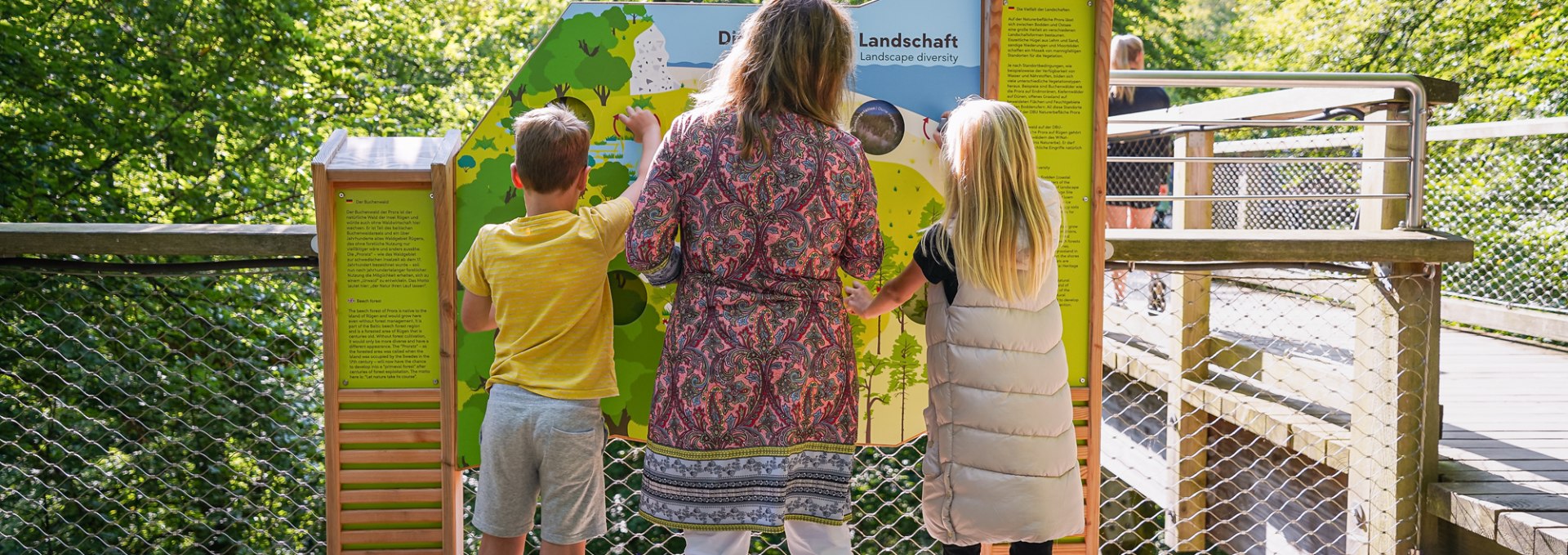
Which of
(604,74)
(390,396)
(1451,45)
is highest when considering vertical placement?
(1451,45)

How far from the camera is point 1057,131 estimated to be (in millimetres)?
2797

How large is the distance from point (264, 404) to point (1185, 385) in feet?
16.2

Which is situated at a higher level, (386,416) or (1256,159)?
(1256,159)

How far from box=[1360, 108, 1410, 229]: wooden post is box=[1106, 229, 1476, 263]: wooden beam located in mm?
253

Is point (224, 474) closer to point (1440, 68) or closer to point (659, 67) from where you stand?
point (659, 67)

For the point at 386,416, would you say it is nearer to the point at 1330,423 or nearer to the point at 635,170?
the point at 635,170

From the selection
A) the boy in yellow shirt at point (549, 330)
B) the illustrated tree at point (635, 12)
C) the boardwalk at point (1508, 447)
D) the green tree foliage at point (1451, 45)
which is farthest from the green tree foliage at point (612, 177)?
the green tree foliage at point (1451, 45)

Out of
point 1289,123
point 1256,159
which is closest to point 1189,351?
point 1289,123

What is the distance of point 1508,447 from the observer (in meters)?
3.83

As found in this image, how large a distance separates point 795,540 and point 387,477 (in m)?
1.14

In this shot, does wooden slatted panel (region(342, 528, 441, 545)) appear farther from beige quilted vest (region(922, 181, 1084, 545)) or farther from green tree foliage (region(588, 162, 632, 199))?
beige quilted vest (region(922, 181, 1084, 545))

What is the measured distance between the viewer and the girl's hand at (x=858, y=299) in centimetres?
261

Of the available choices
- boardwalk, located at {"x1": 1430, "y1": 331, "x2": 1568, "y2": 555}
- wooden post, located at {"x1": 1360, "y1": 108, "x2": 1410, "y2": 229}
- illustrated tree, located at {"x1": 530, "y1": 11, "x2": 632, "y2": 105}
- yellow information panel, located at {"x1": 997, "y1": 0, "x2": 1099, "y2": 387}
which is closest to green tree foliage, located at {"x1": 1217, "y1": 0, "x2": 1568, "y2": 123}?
boardwalk, located at {"x1": 1430, "y1": 331, "x2": 1568, "y2": 555}

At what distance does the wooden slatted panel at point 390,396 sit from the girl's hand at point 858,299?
3.59 feet
